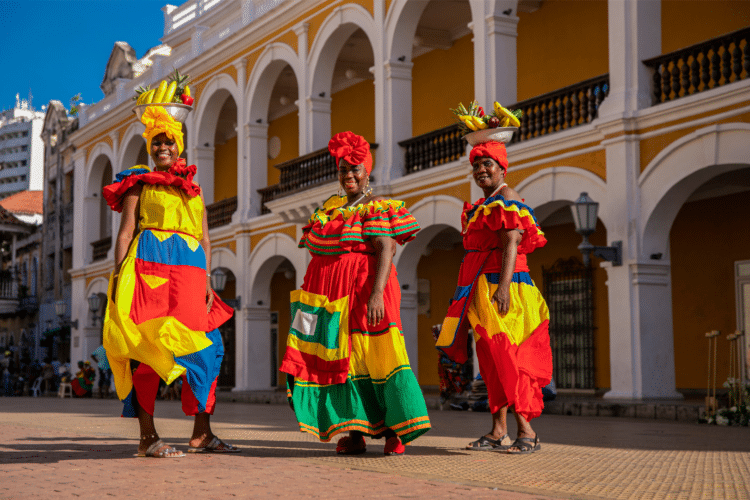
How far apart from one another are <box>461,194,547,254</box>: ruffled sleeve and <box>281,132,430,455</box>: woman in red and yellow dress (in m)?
0.52

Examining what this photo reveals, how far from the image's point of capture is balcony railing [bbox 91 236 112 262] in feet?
94.8

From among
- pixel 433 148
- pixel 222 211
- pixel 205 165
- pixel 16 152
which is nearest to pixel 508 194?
pixel 433 148

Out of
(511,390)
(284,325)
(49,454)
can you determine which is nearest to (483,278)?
(511,390)

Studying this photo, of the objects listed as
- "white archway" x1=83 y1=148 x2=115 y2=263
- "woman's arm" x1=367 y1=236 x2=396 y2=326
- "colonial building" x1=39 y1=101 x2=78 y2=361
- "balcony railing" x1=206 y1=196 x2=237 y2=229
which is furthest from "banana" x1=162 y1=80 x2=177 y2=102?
"colonial building" x1=39 y1=101 x2=78 y2=361

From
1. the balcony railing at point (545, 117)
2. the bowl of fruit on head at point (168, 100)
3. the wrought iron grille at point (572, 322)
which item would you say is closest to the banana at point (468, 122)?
the bowl of fruit on head at point (168, 100)

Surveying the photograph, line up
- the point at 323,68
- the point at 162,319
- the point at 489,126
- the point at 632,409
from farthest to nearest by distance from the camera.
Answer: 1. the point at 323,68
2. the point at 632,409
3. the point at 489,126
4. the point at 162,319

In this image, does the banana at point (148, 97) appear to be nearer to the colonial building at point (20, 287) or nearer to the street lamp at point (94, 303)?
the street lamp at point (94, 303)

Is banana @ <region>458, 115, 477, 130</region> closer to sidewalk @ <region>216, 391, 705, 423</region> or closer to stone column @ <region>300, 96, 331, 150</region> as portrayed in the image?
sidewalk @ <region>216, 391, 705, 423</region>

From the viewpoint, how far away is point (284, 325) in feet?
85.0

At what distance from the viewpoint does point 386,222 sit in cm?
555

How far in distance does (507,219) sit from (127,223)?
2359mm

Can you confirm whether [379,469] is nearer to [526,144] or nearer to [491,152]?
[491,152]

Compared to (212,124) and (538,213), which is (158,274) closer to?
(538,213)

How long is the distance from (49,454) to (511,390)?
2.88m
